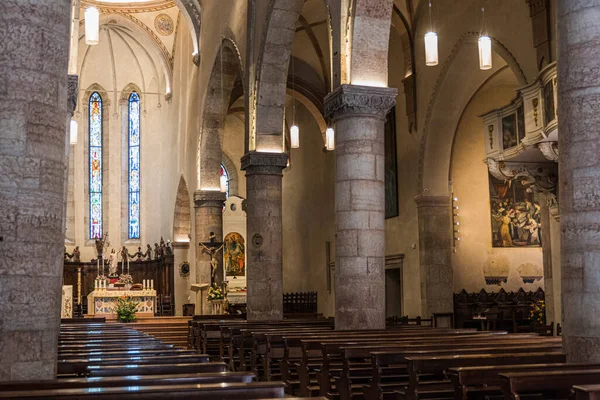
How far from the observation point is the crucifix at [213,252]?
22.8 m

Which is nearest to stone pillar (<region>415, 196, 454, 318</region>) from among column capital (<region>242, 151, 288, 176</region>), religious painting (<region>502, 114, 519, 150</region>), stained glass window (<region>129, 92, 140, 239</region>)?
column capital (<region>242, 151, 288, 176</region>)

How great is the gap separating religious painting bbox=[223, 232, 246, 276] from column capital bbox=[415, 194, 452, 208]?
12.5 meters

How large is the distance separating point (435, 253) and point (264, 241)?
597 cm

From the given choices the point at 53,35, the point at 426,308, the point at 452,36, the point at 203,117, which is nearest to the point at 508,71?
the point at 452,36

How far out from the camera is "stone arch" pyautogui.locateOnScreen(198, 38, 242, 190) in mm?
23547

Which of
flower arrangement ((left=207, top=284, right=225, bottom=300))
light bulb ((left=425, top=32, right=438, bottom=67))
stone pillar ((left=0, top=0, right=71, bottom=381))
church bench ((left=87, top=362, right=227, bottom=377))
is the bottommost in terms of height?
church bench ((left=87, top=362, right=227, bottom=377))

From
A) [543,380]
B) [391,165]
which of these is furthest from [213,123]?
[543,380]

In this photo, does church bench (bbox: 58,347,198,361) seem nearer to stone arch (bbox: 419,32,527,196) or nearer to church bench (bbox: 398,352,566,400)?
church bench (bbox: 398,352,566,400)

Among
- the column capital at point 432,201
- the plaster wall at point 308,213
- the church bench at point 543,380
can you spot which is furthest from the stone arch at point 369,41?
the plaster wall at point 308,213

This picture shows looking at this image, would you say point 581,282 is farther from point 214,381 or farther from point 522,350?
point 214,381

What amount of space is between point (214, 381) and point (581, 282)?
3693 mm

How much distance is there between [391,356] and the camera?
698 cm

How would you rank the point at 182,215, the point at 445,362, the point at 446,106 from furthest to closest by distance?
1. the point at 182,215
2. the point at 446,106
3. the point at 445,362

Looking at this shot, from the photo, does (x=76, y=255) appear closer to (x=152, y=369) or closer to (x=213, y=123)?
(x=213, y=123)
